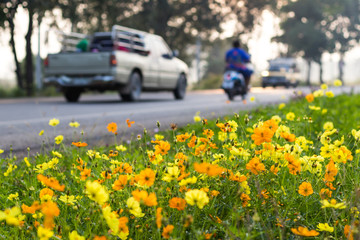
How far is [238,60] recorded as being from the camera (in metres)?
12.5

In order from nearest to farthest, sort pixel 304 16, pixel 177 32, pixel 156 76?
pixel 156 76, pixel 177 32, pixel 304 16

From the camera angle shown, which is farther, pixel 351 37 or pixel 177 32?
pixel 351 37

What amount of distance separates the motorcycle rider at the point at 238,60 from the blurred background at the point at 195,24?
16.5 feet

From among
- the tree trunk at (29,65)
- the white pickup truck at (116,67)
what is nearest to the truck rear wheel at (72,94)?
the white pickup truck at (116,67)

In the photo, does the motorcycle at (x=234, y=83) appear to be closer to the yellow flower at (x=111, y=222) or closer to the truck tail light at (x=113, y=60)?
the truck tail light at (x=113, y=60)

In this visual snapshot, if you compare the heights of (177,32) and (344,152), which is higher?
(177,32)

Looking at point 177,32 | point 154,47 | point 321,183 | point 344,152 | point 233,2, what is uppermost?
point 233,2

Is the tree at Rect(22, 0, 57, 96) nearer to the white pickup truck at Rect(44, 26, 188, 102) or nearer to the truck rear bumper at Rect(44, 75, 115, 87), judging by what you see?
the white pickup truck at Rect(44, 26, 188, 102)

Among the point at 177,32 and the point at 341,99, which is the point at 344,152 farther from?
the point at 177,32

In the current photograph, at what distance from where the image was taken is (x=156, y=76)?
1354 centimetres

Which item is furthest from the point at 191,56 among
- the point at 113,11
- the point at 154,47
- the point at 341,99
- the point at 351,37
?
the point at 351,37

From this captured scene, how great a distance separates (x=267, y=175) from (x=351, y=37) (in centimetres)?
5679

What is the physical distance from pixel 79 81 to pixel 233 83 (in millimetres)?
4103

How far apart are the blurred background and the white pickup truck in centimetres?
157
